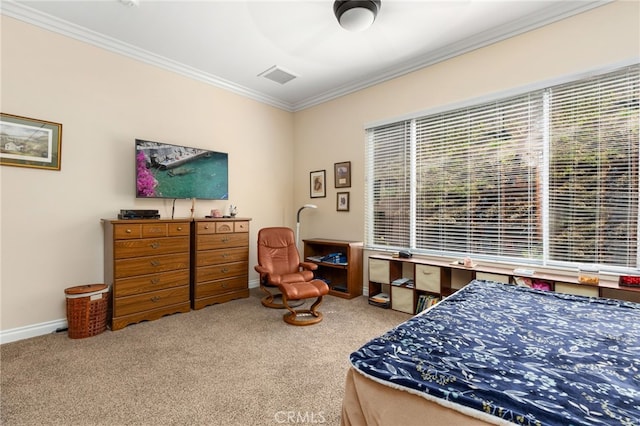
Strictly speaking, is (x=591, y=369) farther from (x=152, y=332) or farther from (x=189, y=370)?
(x=152, y=332)

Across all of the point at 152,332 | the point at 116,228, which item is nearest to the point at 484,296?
the point at 152,332

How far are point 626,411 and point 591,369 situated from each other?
0.88ft

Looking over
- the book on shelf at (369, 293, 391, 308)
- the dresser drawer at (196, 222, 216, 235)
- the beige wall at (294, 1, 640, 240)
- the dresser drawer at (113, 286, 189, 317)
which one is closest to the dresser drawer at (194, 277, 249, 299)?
the dresser drawer at (113, 286, 189, 317)

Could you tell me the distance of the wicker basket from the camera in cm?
264

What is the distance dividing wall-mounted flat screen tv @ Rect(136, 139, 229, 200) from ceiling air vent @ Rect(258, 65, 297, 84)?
1230 mm

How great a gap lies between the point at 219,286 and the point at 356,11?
10.9ft

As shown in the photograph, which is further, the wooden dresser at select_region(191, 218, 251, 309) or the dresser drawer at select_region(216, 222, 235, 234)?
the dresser drawer at select_region(216, 222, 235, 234)

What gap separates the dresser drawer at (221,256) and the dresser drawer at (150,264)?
179mm

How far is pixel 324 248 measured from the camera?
4.64 m

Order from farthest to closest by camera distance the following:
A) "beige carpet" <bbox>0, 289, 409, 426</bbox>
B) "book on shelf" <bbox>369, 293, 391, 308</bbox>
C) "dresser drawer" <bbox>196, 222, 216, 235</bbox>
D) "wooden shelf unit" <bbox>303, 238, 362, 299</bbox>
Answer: "wooden shelf unit" <bbox>303, 238, 362, 299</bbox>
"book on shelf" <bbox>369, 293, 391, 308</bbox>
"dresser drawer" <bbox>196, 222, 216, 235</bbox>
"beige carpet" <bbox>0, 289, 409, 426</bbox>

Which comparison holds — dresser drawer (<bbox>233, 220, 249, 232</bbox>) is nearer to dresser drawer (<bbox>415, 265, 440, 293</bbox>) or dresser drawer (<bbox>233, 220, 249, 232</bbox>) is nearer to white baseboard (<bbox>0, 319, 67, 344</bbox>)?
white baseboard (<bbox>0, 319, 67, 344</bbox>)

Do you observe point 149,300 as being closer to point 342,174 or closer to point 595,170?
point 342,174

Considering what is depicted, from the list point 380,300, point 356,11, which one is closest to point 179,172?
point 356,11

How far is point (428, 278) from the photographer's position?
3.22m
